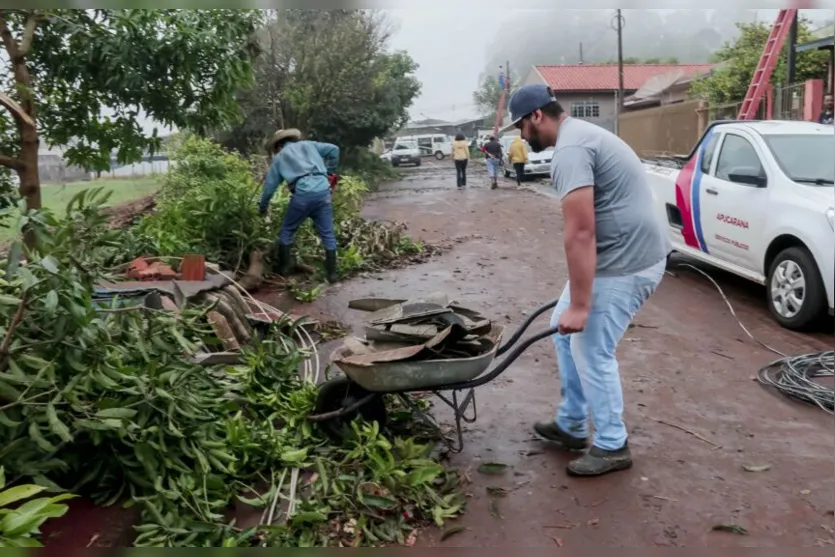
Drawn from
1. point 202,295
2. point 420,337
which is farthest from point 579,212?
point 202,295

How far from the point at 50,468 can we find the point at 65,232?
94cm

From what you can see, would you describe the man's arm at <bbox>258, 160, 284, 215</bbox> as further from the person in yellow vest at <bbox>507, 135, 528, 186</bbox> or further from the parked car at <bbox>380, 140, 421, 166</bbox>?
the parked car at <bbox>380, 140, 421, 166</bbox>

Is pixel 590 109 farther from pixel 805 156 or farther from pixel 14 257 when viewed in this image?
pixel 14 257

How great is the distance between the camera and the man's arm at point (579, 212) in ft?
11.1

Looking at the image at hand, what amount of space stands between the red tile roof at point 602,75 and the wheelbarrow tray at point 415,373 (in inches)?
644

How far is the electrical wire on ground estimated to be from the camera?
4730mm

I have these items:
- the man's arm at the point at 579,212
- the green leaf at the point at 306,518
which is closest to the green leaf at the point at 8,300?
the green leaf at the point at 306,518

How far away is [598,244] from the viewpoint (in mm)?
3625

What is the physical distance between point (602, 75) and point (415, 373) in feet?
75.5

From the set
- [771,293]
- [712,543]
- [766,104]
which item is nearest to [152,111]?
[712,543]

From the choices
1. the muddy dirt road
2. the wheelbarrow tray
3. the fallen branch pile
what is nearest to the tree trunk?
the fallen branch pile

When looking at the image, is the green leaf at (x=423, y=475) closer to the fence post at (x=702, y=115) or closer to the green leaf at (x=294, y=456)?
the green leaf at (x=294, y=456)

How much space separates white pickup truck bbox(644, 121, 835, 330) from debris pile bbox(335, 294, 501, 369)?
3.21 meters

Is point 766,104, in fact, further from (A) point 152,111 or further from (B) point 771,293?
(A) point 152,111
